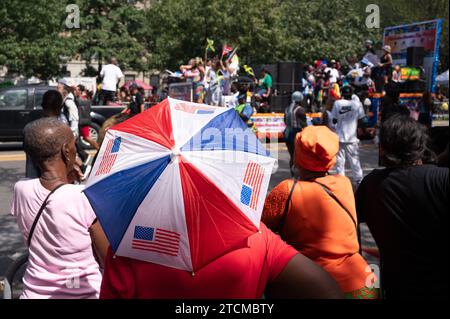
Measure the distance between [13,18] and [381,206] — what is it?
29.9 m

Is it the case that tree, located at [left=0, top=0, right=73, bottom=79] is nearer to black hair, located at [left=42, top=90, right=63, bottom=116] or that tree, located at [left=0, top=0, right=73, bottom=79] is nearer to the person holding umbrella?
black hair, located at [left=42, top=90, right=63, bottom=116]

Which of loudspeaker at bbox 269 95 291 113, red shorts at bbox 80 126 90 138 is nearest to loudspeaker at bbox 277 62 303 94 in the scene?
loudspeaker at bbox 269 95 291 113

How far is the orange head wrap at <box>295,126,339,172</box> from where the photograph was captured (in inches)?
122

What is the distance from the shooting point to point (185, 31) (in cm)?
3638

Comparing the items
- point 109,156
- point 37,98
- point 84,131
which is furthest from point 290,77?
point 109,156

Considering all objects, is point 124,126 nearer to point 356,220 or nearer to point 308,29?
point 356,220

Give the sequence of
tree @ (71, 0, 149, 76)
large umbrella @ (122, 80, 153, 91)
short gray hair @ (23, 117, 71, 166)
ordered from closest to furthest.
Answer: short gray hair @ (23, 117, 71, 166) < large umbrella @ (122, 80, 153, 91) < tree @ (71, 0, 149, 76)

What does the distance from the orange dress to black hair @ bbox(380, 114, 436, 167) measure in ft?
1.25

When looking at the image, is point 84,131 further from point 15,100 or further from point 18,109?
point 15,100

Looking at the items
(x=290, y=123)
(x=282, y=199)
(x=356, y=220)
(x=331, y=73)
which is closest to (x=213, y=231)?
(x=282, y=199)

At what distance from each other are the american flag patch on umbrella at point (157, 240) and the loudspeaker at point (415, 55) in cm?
1979

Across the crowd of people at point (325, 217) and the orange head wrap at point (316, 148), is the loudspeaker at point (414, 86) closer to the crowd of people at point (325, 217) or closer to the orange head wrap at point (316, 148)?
the crowd of people at point (325, 217)

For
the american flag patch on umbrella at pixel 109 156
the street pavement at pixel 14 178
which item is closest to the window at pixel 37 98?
the street pavement at pixel 14 178

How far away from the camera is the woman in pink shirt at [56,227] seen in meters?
2.76
